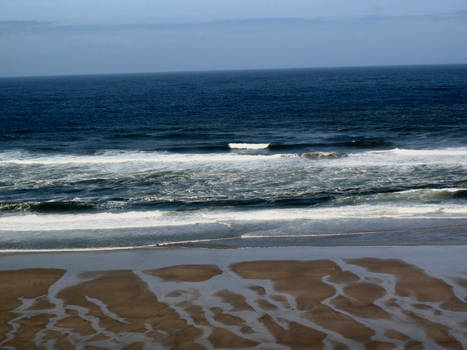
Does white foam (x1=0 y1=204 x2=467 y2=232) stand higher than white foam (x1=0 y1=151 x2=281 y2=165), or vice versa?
white foam (x1=0 y1=151 x2=281 y2=165)

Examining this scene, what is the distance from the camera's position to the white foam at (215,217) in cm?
1822

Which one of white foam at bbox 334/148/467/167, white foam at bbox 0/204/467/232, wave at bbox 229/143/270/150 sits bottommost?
white foam at bbox 0/204/467/232

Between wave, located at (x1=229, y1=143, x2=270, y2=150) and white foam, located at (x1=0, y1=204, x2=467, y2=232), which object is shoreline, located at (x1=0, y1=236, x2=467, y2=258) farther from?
wave, located at (x1=229, y1=143, x2=270, y2=150)

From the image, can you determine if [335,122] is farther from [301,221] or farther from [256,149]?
[301,221]

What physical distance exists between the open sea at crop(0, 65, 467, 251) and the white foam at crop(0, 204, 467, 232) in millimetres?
43

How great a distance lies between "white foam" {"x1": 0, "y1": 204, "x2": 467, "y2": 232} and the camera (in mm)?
18219

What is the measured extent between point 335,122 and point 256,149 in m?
12.5

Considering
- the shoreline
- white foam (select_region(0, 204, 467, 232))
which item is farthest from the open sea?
the shoreline

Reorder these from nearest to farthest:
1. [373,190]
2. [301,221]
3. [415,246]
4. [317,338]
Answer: [317,338], [415,246], [301,221], [373,190]

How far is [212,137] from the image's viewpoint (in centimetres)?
3744

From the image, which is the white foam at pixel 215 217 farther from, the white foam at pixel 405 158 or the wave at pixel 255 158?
the wave at pixel 255 158

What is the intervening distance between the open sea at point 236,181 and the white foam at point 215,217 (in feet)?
0.14

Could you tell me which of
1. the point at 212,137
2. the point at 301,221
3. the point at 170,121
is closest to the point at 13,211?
the point at 301,221

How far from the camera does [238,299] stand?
37.6ft
